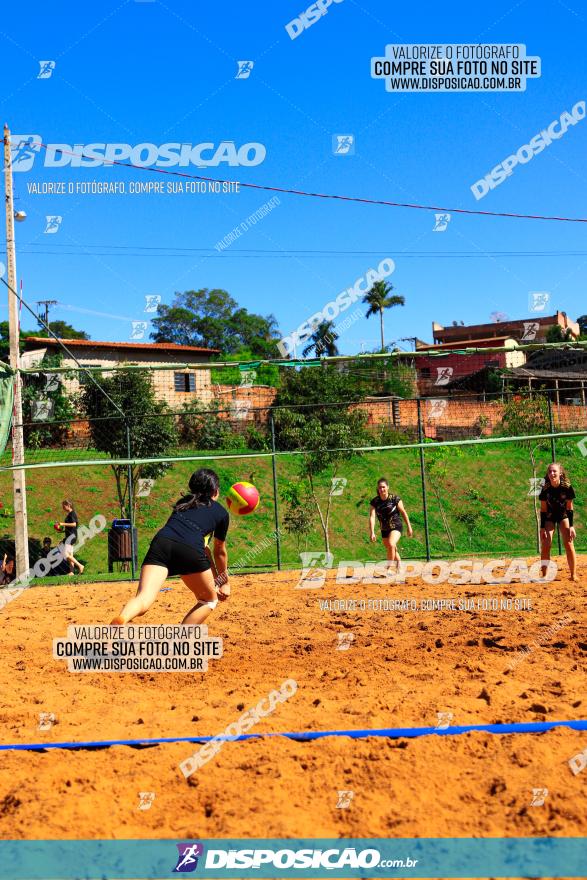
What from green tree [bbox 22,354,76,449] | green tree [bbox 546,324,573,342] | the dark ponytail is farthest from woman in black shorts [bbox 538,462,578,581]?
green tree [bbox 546,324,573,342]

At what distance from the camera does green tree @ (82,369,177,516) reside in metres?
18.8

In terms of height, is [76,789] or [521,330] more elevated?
[521,330]

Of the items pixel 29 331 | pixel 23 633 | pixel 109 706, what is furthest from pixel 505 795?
pixel 29 331

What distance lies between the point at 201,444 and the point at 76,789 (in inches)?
732

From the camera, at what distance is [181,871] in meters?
3.36

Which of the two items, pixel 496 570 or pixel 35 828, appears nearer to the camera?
pixel 35 828

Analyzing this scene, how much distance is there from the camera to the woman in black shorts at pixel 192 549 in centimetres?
629

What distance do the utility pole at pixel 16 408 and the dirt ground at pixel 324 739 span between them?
7174 mm

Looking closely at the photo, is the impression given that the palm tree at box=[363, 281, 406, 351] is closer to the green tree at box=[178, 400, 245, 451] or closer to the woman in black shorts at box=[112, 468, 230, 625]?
the green tree at box=[178, 400, 245, 451]

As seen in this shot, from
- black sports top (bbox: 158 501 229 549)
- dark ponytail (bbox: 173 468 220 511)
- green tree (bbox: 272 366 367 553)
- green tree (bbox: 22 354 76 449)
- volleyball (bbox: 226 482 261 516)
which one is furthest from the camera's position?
green tree (bbox: 22 354 76 449)

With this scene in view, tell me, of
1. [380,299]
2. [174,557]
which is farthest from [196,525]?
[380,299]

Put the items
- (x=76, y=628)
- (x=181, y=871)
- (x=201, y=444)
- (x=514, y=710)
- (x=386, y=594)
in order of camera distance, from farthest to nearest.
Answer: (x=201, y=444) < (x=386, y=594) < (x=76, y=628) < (x=514, y=710) < (x=181, y=871)

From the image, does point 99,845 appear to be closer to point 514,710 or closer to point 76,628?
point 514,710

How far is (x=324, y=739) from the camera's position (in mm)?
4680
